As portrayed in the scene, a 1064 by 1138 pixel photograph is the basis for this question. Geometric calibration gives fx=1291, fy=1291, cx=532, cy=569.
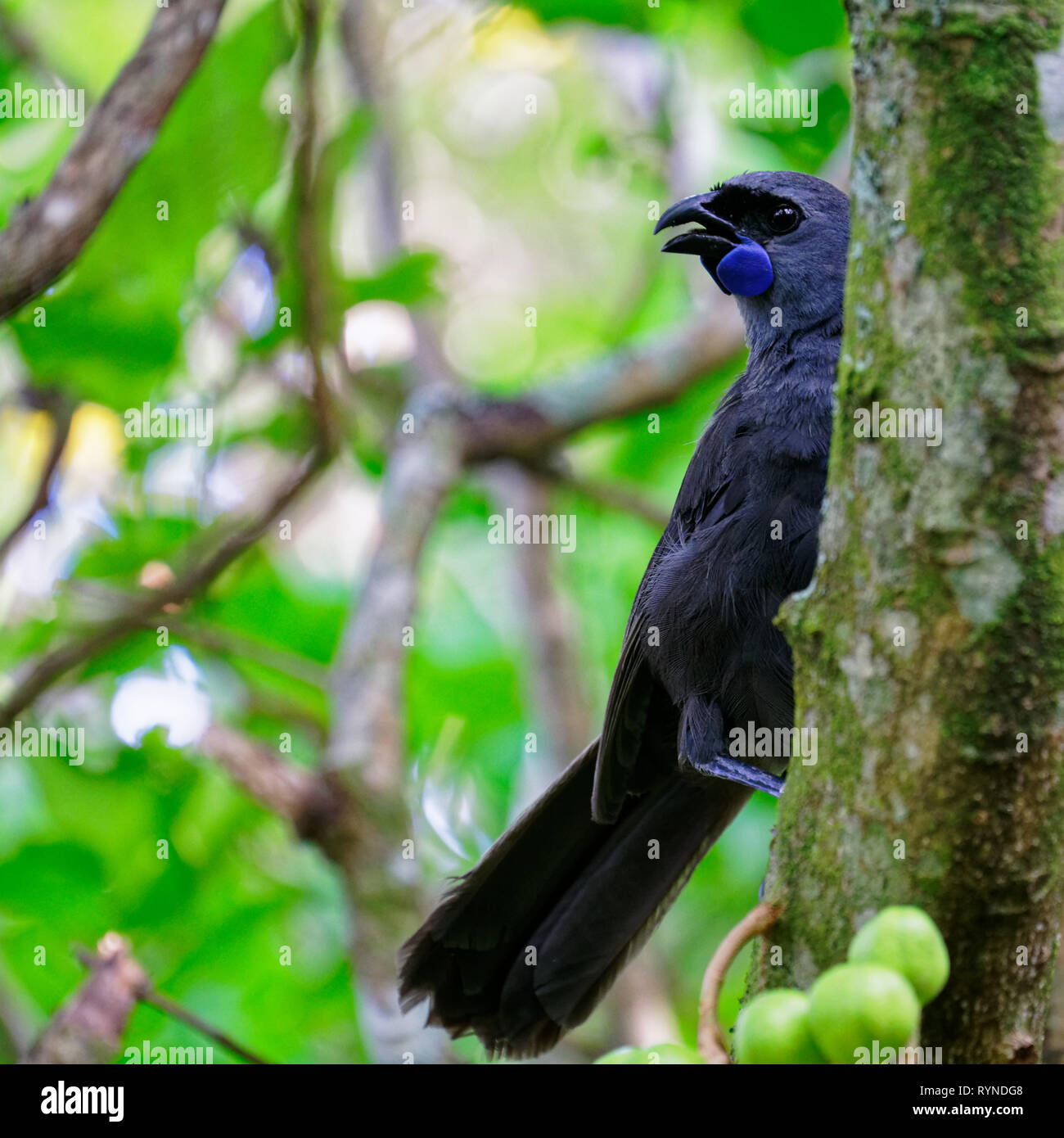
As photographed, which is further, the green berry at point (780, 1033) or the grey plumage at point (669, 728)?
the grey plumage at point (669, 728)

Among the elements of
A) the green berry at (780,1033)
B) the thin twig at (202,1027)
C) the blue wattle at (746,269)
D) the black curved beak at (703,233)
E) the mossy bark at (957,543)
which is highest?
the black curved beak at (703,233)

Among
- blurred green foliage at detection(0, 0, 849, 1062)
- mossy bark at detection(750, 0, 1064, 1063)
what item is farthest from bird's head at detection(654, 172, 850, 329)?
mossy bark at detection(750, 0, 1064, 1063)

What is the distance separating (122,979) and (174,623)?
123 centimetres

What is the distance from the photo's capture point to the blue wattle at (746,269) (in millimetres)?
3383

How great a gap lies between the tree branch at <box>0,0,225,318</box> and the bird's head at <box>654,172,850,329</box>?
1.26 metres

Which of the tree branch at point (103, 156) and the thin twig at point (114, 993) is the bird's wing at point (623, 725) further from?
the tree branch at point (103, 156)

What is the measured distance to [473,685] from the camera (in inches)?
183

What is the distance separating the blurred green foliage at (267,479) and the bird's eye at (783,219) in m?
0.64

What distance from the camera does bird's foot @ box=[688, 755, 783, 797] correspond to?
9.08 feet

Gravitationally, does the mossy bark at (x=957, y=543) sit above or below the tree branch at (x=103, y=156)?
below

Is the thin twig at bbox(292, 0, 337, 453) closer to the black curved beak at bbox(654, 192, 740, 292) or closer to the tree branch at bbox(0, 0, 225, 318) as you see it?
the tree branch at bbox(0, 0, 225, 318)

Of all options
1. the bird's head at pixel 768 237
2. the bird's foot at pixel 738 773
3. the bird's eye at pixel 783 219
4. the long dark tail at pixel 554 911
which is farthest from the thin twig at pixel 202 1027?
the bird's eye at pixel 783 219
